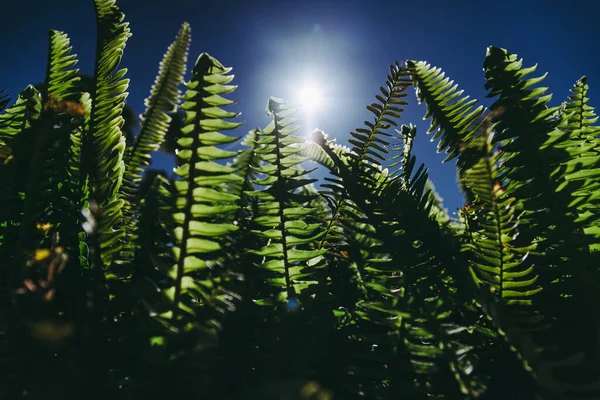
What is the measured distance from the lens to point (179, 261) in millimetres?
466

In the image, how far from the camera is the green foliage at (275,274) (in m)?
0.41

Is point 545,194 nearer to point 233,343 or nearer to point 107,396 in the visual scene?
point 233,343

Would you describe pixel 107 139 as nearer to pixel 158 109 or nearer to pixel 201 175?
pixel 201 175

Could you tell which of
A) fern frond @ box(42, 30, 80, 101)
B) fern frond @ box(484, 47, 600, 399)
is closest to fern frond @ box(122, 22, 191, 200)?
fern frond @ box(42, 30, 80, 101)

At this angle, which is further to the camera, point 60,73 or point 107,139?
point 60,73

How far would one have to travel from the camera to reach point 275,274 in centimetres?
65

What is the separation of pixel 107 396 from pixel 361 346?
309mm

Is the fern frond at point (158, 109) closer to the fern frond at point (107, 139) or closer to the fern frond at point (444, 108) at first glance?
the fern frond at point (107, 139)

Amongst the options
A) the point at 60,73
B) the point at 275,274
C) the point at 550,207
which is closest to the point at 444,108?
the point at 550,207

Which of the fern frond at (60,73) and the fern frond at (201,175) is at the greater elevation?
the fern frond at (60,73)

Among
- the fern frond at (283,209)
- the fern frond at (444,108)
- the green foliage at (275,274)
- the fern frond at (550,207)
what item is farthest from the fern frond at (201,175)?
the fern frond at (444,108)

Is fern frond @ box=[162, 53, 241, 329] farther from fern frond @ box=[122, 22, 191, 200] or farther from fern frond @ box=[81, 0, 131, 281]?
fern frond @ box=[122, 22, 191, 200]

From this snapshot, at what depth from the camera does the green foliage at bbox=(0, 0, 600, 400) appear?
407 mm

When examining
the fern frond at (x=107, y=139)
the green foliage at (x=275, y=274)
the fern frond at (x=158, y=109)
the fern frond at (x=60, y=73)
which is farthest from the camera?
the fern frond at (x=158, y=109)
